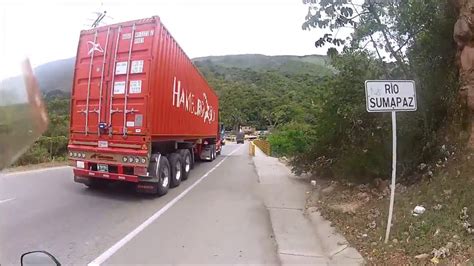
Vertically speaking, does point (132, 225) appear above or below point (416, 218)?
below

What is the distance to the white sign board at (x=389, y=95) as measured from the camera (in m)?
6.06

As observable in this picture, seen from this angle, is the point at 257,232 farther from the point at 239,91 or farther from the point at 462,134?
the point at 239,91

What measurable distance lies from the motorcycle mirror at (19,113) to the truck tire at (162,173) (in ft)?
23.1

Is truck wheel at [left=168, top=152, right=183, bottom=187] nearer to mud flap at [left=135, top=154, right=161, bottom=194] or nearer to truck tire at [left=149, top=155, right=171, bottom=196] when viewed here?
truck tire at [left=149, top=155, right=171, bottom=196]

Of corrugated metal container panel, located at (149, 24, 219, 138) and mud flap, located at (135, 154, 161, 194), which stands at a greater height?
corrugated metal container panel, located at (149, 24, 219, 138)

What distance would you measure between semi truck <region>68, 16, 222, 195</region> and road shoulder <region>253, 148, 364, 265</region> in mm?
2906

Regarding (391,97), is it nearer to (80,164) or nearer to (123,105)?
(123,105)

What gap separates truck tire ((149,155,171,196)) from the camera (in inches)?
379

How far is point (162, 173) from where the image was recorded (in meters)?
10.3

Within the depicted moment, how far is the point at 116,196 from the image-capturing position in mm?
9750

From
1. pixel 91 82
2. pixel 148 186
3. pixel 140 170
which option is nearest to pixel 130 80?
pixel 91 82

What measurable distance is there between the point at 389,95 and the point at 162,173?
5.94 metres

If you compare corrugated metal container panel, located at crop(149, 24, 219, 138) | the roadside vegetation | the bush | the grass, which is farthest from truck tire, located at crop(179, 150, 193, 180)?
the roadside vegetation

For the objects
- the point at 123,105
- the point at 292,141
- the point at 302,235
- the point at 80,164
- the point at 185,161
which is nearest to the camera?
the point at 302,235
